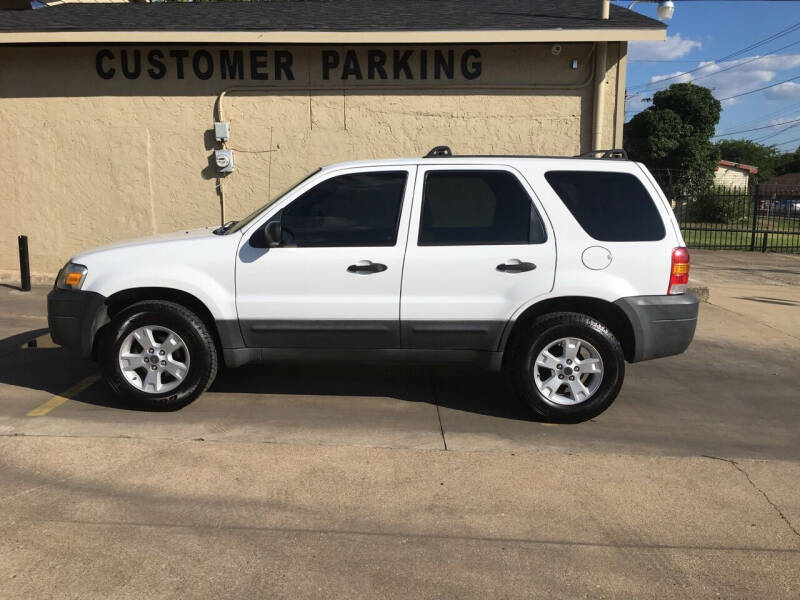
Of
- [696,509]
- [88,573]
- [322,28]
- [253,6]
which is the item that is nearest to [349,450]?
[88,573]

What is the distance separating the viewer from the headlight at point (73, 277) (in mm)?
4957

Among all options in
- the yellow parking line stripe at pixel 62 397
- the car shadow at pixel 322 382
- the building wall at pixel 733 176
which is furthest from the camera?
the building wall at pixel 733 176

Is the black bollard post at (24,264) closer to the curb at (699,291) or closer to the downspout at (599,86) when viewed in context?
the downspout at (599,86)

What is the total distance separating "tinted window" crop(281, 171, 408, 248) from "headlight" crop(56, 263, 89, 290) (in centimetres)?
153

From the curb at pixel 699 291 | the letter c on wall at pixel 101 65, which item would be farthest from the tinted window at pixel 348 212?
the letter c on wall at pixel 101 65

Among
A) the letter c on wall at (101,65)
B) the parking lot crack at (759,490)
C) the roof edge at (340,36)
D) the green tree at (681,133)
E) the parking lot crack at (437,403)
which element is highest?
the green tree at (681,133)

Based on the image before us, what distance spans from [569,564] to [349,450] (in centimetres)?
170

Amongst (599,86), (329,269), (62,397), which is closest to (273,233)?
(329,269)

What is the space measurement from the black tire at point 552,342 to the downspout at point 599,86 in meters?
5.55

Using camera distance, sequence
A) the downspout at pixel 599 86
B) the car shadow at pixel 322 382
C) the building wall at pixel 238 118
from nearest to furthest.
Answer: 1. the car shadow at pixel 322 382
2. the downspout at pixel 599 86
3. the building wall at pixel 238 118

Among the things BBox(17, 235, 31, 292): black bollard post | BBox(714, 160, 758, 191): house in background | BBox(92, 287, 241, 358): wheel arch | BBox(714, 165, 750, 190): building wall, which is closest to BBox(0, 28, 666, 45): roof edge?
BBox(17, 235, 31, 292): black bollard post

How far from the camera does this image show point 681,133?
31.5 metres

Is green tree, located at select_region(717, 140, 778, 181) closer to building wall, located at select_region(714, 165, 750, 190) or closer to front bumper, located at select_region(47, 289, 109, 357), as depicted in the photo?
building wall, located at select_region(714, 165, 750, 190)

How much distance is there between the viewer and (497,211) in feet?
16.1
